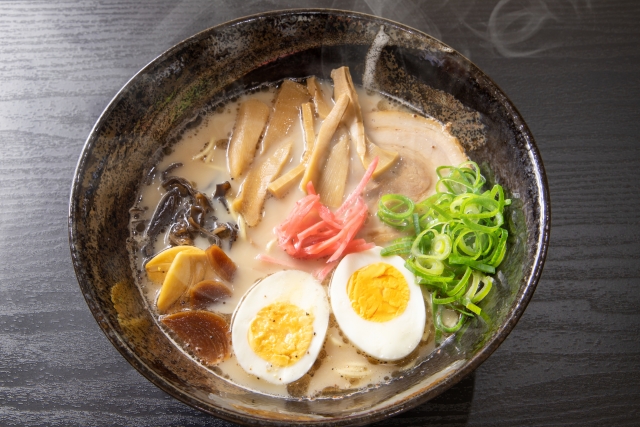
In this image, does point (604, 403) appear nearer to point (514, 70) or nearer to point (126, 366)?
point (514, 70)

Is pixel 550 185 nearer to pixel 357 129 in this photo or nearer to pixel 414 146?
pixel 414 146

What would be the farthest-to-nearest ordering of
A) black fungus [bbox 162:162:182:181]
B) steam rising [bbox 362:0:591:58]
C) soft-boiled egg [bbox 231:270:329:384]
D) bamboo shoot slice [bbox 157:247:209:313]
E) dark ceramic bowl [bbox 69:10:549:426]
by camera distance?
steam rising [bbox 362:0:591:58]
black fungus [bbox 162:162:182:181]
bamboo shoot slice [bbox 157:247:209:313]
soft-boiled egg [bbox 231:270:329:384]
dark ceramic bowl [bbox 69:10:549:426]

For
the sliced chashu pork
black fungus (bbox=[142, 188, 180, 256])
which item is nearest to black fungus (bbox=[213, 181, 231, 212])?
black fungus (bbox=[142, 188, 180, 256])

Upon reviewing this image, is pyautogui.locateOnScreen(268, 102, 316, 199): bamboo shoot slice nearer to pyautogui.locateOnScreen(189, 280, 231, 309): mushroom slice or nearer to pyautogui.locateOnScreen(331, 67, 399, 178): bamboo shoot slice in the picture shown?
pyautogui.locateOnScreen(331, 67, 399, 178): bamboo shoot slice

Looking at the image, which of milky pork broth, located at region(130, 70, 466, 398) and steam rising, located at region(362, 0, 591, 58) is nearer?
milky pork broth, located at region(130, 70, 466, 398)

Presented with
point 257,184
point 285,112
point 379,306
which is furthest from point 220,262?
point 285,112

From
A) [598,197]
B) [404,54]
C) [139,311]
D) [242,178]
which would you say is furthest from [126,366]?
[598,197]

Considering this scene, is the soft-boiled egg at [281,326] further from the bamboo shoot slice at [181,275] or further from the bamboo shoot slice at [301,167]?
the bamboo shoot slice at [301,167]
